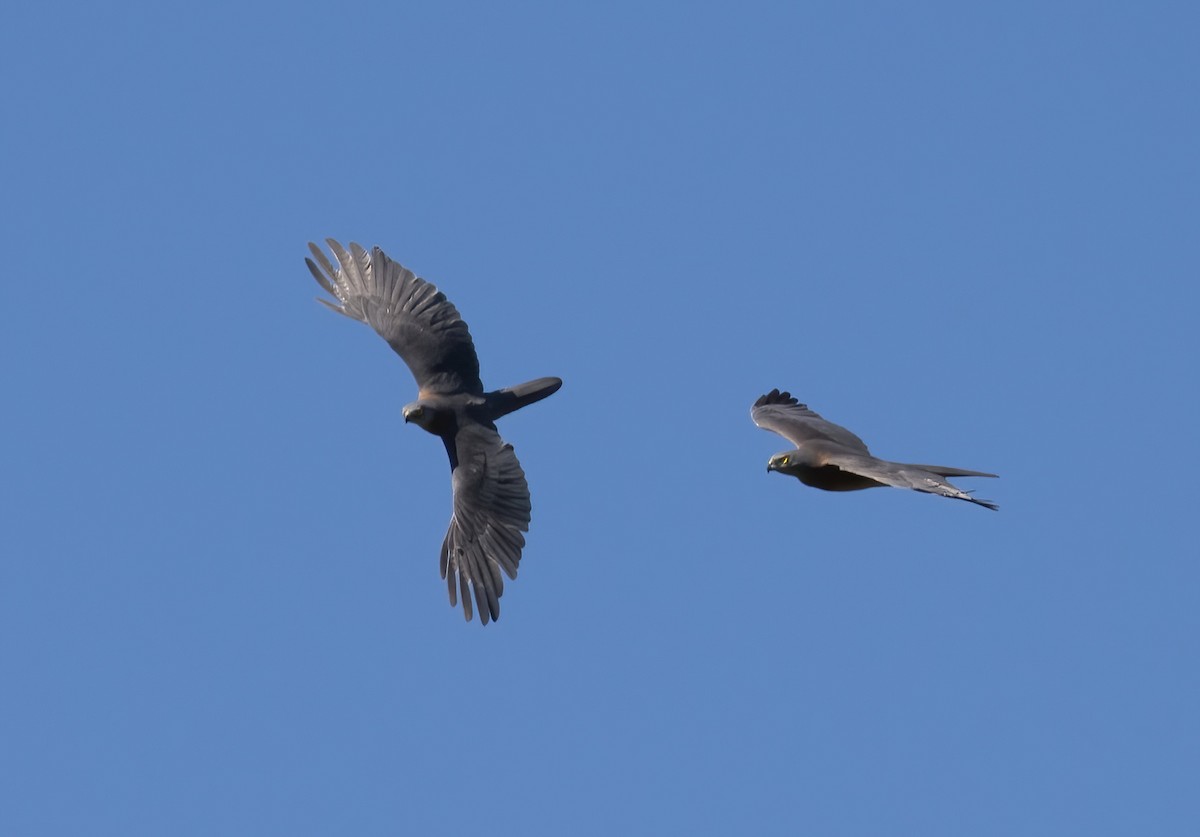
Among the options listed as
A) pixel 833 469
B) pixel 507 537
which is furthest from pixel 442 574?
pixel 833 469

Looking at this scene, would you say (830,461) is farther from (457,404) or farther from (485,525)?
(457,404)

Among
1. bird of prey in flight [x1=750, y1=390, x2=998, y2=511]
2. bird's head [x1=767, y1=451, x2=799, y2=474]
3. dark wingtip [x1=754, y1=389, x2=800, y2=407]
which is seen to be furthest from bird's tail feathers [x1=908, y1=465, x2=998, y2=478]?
dark wingtip [x1=754, y1=389, x2=800, y2=407]

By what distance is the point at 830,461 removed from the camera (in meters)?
21.1

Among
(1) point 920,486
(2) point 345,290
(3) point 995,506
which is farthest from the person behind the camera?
(2) point 345,290

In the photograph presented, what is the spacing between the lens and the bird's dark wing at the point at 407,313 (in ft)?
77.2

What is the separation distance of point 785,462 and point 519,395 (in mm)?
3495

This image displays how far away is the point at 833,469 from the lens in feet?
70.4

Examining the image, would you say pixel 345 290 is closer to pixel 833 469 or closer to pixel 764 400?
pixel 764 400

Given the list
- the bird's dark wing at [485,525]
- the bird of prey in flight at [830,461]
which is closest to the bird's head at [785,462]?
the bird of prey in flight at [830,461]

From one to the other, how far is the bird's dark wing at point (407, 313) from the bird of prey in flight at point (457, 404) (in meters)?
0.01

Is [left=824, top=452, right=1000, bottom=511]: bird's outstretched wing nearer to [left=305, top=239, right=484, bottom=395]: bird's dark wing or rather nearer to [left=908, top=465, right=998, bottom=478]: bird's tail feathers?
[left=908, top=465, right=998, bottom=478]: bird's tail feathers

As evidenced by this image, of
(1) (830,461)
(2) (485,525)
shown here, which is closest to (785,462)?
(1) (830,461)

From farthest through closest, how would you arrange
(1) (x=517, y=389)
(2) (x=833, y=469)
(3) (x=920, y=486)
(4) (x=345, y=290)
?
(4) (x=345, y=290) < (1) (x=517, y=389) < (2) (x=833, y=469) < (3) (x=920, y=486)

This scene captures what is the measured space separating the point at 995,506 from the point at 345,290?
401 inches
